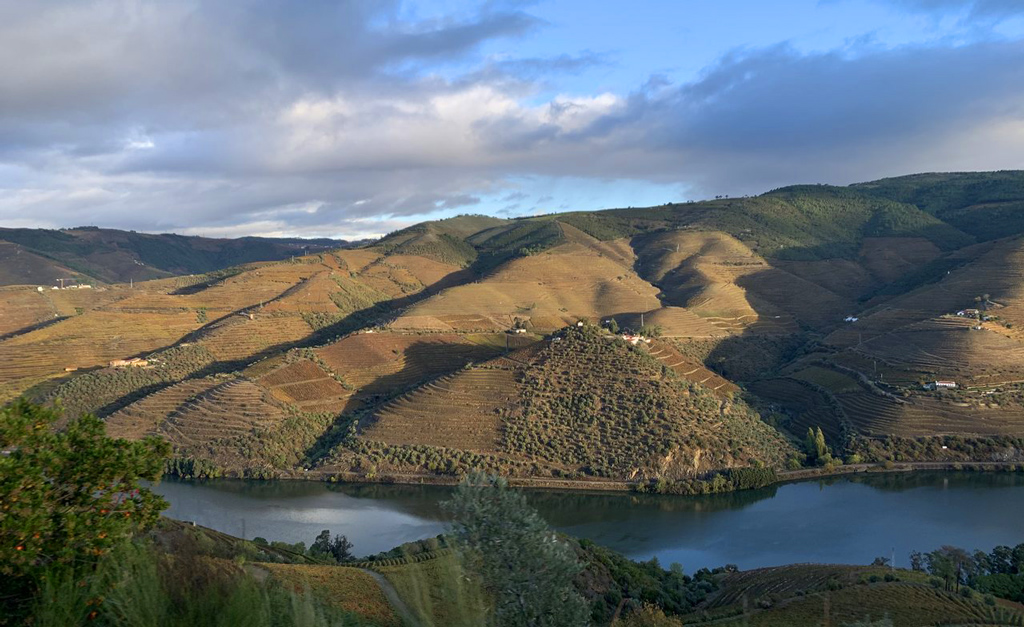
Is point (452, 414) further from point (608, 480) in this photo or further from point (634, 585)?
point (634, 585)

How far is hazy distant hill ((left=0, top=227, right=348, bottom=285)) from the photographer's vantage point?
113062mm

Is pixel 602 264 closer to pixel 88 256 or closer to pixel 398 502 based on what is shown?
pixel 398 502

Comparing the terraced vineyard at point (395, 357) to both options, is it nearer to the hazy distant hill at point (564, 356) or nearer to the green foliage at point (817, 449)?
the hazy distant hill at point (564, 356)

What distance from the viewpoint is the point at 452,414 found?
48.3 meters

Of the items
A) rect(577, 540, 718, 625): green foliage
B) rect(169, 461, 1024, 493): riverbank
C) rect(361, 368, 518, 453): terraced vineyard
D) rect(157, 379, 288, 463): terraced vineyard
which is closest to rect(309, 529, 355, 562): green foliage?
rect(577, 540, 718, 625): green foliage

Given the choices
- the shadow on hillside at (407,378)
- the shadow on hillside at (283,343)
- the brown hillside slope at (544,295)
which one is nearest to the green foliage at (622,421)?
the shadow on hillside at (407,378)

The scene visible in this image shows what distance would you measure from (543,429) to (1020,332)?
3868cm

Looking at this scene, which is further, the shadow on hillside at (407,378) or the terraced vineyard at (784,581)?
the shadow on hillside at (407,378)

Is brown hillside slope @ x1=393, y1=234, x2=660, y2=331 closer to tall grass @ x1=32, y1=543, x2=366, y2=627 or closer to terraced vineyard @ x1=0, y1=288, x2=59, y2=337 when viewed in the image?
terraced vineyard @ x1=0, y1=288, x2=59, y2=337

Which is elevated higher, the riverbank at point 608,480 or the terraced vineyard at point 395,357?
the terraced vineyard at point 395,357

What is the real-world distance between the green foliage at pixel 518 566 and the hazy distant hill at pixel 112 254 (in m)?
121

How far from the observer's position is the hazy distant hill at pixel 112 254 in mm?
113062

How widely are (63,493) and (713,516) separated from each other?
36.4 meters

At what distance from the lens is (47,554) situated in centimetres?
677
